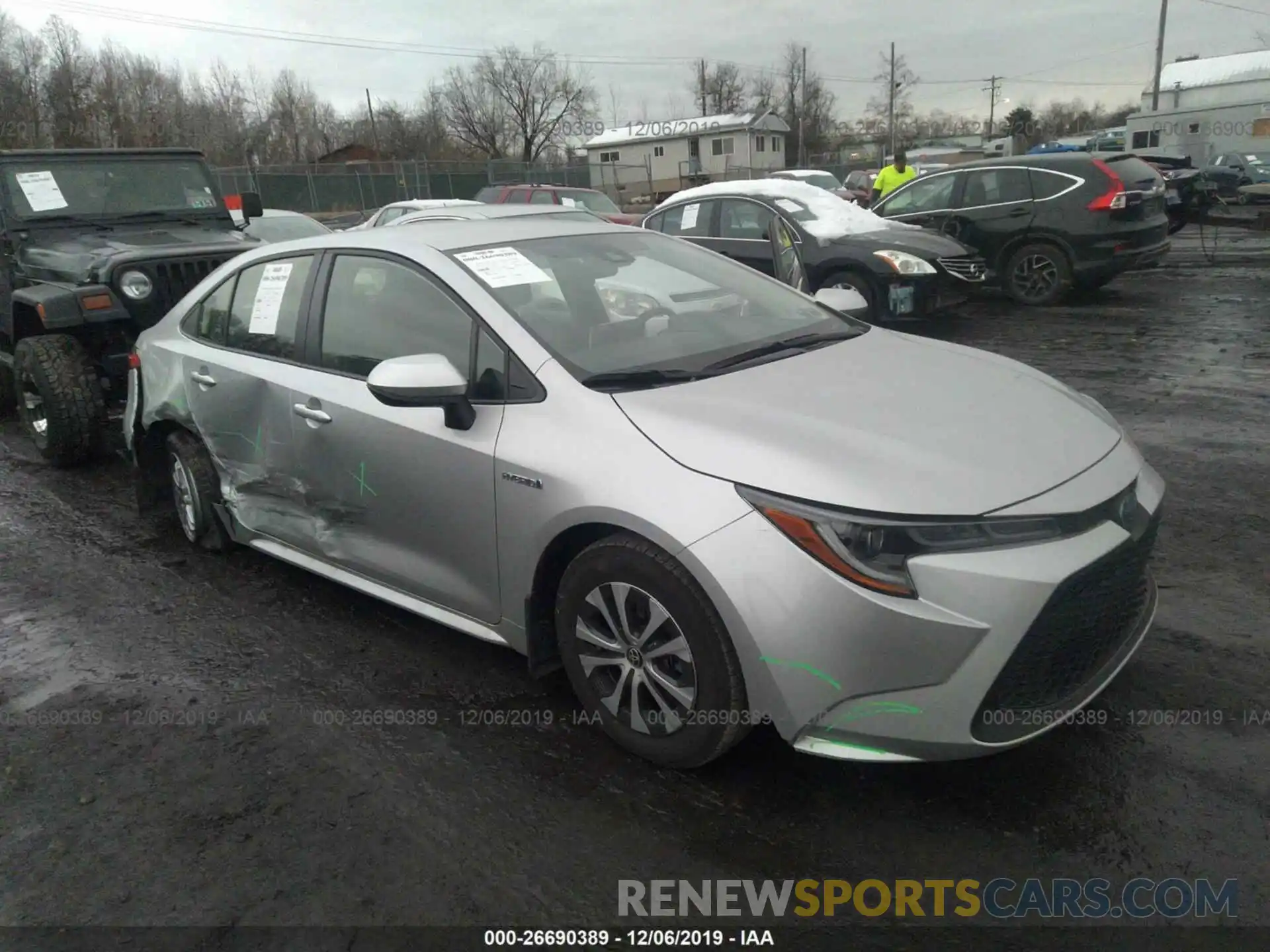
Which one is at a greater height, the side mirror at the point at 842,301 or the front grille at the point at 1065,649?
the side mirror at the point at 842,301

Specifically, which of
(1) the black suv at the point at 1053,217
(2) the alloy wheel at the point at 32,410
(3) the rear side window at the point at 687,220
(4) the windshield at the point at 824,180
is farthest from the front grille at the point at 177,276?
(4) the windshield at the point at 824,180

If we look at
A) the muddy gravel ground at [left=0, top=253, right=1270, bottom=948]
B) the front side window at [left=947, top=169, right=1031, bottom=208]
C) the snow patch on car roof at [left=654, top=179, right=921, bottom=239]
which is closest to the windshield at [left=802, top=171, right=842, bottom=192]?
the front side window at [left=947, top=169, right=1031, bottom=208]

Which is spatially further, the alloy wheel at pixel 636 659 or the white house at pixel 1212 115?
the white house at pixel 1212 115

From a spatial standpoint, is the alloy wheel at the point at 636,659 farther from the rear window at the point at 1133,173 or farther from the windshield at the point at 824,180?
the windshield at the point at 824,180

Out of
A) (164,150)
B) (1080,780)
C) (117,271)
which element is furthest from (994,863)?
(164,150)

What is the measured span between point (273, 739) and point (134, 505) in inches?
126

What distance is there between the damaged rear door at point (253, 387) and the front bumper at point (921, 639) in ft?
7.22

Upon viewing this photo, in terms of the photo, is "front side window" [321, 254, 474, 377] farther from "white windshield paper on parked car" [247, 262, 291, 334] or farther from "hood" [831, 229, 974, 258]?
"hood" [831, 229, 974, 258]

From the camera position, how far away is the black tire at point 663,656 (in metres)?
2.55

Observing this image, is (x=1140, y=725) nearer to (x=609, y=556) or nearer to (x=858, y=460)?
(x=858, y=460)

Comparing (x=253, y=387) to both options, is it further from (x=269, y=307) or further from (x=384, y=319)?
(x=384, y=319)

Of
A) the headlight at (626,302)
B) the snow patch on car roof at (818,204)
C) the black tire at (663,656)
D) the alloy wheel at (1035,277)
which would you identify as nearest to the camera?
the black tire at (663,656)

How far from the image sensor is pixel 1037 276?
1080cm

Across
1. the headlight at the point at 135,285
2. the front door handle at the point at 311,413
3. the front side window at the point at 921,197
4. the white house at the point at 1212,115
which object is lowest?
the front door handle at the point at 311,413
